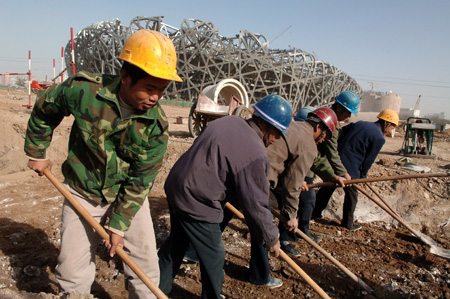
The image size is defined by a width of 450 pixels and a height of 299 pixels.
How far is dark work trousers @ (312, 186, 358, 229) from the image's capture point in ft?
16.1

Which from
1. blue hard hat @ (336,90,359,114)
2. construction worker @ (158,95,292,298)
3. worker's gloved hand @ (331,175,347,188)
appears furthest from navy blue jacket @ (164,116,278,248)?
blue hard hat @ (336,90,359,114)

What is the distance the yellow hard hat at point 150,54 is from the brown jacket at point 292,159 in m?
1.37

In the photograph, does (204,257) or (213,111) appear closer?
(204,257)

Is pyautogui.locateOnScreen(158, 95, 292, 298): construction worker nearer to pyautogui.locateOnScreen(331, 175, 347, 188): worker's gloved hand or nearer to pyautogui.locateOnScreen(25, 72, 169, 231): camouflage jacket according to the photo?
pyautogui.locateOnScreen(25, 72, 169, 231): camouflage jacket

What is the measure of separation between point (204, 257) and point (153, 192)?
12.9ft

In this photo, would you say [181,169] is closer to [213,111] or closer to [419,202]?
[419,202]

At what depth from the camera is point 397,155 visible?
11.5 m

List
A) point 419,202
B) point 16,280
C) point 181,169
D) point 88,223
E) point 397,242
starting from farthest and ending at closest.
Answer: point 419,202 < point 397,242 < point 16,280 < point 181,169 < point 88,223

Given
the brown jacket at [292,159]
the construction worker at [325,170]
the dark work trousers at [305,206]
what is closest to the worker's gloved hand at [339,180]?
the construction worker at [325,170]

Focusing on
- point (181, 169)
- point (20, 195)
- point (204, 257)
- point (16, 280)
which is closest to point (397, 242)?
point (204, 257)

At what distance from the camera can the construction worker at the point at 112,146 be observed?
1.91 m

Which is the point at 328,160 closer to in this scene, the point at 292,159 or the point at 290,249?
the point at 290,249

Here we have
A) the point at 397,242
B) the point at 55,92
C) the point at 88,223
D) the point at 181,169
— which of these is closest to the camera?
the point at 55,92

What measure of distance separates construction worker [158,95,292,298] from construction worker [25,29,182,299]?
0.82ft
